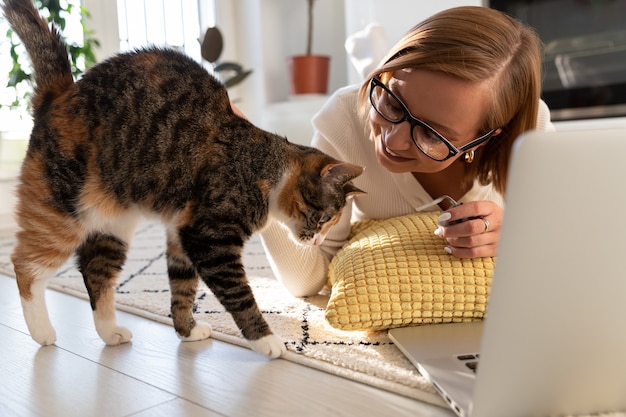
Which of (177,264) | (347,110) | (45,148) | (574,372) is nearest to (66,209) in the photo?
(45,148)

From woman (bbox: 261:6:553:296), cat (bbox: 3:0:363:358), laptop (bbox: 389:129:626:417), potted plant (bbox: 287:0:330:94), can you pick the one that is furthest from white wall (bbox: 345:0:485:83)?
laptop (bbox: 389:129:626:417)

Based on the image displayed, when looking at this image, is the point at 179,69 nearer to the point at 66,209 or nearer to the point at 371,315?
the point at 66,209

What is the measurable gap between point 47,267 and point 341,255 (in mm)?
618

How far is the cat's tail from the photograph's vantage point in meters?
1.22

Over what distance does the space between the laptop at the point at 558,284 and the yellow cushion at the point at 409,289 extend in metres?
0.43

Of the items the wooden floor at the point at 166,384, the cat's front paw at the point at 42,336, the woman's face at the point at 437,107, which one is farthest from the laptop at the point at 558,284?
the cat's front paw at the point at 42,336

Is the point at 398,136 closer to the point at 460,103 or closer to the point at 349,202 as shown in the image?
the point at 460,103

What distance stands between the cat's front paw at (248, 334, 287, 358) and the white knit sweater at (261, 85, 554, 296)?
1.20 ft

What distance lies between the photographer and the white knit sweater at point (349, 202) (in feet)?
4.96

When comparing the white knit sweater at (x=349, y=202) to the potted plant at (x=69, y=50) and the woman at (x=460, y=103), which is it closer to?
the woman at (x=460, y=103)


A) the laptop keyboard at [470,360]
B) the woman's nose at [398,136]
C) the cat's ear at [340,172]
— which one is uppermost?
the woman's nose at [398,136]

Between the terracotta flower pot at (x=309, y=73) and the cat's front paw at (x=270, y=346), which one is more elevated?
the terracotta flower pot at (x=309, y=73)

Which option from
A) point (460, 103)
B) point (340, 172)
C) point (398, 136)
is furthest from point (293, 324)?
point (460, 103)

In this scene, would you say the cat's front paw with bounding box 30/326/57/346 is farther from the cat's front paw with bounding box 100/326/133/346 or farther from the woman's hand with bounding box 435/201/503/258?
the woman's hand with bounding box 435/201/503/258
